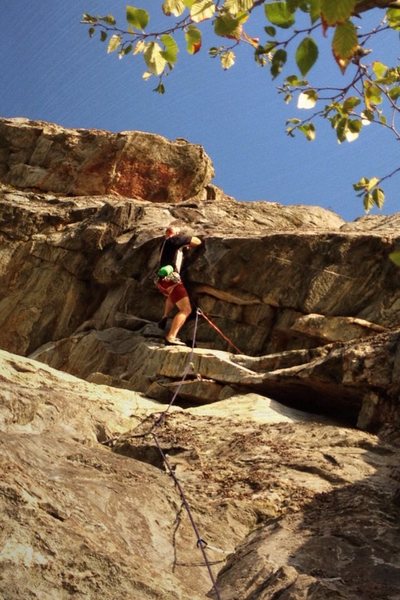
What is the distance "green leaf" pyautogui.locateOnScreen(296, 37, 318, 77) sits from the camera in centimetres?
368

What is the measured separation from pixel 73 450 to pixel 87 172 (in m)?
23.7

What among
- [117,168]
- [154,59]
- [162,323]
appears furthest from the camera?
[117,168]

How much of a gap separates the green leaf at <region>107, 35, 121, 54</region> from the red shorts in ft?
40.0

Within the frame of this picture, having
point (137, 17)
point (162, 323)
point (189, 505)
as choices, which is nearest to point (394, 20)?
point (137, 17)

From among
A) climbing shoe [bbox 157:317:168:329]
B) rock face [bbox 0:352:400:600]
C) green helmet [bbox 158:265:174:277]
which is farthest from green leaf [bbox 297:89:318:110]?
climbing shoe [bbox 157:317:168:329]

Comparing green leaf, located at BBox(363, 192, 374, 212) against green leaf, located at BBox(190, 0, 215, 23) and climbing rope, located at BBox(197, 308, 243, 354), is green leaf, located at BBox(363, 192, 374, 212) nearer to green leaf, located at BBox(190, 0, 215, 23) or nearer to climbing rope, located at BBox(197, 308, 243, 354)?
green leaf, located at BBox(190, 0, 215, 23)

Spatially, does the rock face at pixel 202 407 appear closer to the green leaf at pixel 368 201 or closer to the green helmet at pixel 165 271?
the green helmet at pixel 165 271

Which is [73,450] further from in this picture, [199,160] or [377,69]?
[199,160]

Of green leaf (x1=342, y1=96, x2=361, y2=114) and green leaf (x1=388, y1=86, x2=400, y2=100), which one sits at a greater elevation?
green leaf (x1=388, y1=86, x2=400, y2=100)

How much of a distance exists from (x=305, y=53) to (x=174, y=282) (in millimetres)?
13717

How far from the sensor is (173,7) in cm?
441

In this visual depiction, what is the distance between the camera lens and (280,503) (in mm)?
8312

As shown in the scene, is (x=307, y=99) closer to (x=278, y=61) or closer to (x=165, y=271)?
(x=278, y=61)

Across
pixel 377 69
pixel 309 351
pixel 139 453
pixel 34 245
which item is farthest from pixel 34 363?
pixel 34 245
